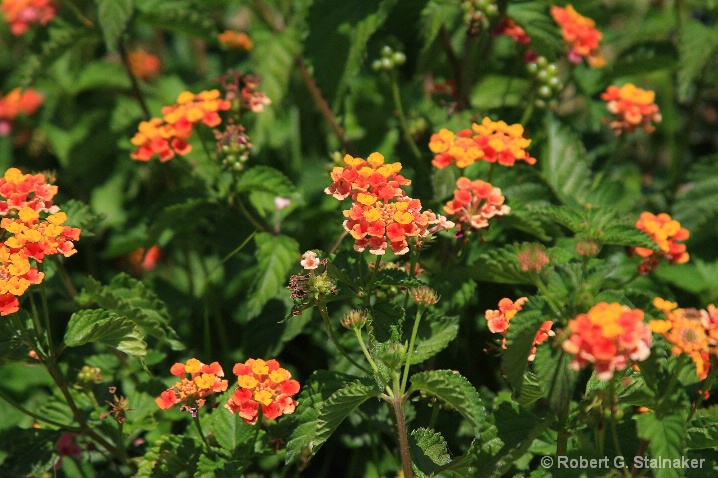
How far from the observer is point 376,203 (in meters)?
1.89

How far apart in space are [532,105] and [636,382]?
1.15m

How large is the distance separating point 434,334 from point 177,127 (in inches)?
37.6

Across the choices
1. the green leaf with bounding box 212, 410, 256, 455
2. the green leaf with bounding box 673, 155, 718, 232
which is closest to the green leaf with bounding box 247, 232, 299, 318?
the green leaf with bounding box 212, 410, 256, 455

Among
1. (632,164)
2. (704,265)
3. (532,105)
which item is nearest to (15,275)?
(532,105)

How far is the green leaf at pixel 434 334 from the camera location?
A: 2.04 m

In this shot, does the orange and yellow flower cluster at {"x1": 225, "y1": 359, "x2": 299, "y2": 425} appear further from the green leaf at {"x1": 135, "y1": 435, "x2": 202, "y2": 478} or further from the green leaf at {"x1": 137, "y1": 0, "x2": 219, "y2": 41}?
the green leaf at {"x1": 137, "y1": 0, "x2": 219, "y2": 41}

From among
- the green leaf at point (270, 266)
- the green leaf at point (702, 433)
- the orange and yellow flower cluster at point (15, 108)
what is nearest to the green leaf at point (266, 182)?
the green leaf at point (270, 266)

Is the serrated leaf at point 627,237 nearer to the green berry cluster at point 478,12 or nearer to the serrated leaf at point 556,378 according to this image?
the serrated leaf at point 556,378

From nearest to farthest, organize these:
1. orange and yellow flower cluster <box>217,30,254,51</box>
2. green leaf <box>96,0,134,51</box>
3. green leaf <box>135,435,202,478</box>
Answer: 1. green leaf <box>135,435,202,478</box>
2. green leaf <box>96,0,134,51</box>
3. orange and yellow flower cluster <box>217,30,254,51</box>

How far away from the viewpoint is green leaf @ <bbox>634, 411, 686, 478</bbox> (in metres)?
1.70

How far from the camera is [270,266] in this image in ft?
8.09

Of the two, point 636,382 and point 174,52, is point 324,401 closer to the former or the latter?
point 636,382

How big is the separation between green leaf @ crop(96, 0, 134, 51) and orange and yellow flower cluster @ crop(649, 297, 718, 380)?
6.48 feet

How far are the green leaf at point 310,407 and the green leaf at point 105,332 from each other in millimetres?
425
